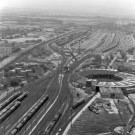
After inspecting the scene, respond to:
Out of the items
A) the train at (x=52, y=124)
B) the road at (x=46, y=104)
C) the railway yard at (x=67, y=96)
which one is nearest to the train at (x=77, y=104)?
the railway yard at (x=67, y=96)

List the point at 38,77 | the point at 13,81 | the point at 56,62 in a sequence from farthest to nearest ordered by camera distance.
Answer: the point at 56,62
the point at 38,77
the point at 13,81

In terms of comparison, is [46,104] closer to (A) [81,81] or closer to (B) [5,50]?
(A) [81,81]

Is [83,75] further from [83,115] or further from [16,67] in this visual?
[83,115]

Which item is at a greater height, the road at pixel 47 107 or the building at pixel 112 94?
the building at pixel 112 94

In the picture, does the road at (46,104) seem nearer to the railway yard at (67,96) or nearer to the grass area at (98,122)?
the railway yard at (67,96)

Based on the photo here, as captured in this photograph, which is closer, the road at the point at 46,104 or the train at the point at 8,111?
the road at the point at 46,104

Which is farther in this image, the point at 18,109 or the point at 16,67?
the point at 16,67

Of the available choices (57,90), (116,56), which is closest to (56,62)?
(116,56)

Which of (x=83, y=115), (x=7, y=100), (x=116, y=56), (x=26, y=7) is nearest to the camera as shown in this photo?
(x=83, y=115)

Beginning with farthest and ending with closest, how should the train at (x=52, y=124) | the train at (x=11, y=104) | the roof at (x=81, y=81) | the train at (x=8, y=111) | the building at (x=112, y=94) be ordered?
the roof at (x=81, y=81)
the building at (x=112, y=94)
the train at (x=11, y=104)
the train at (x=8, y=111)
the train at (x=52, y=124)
